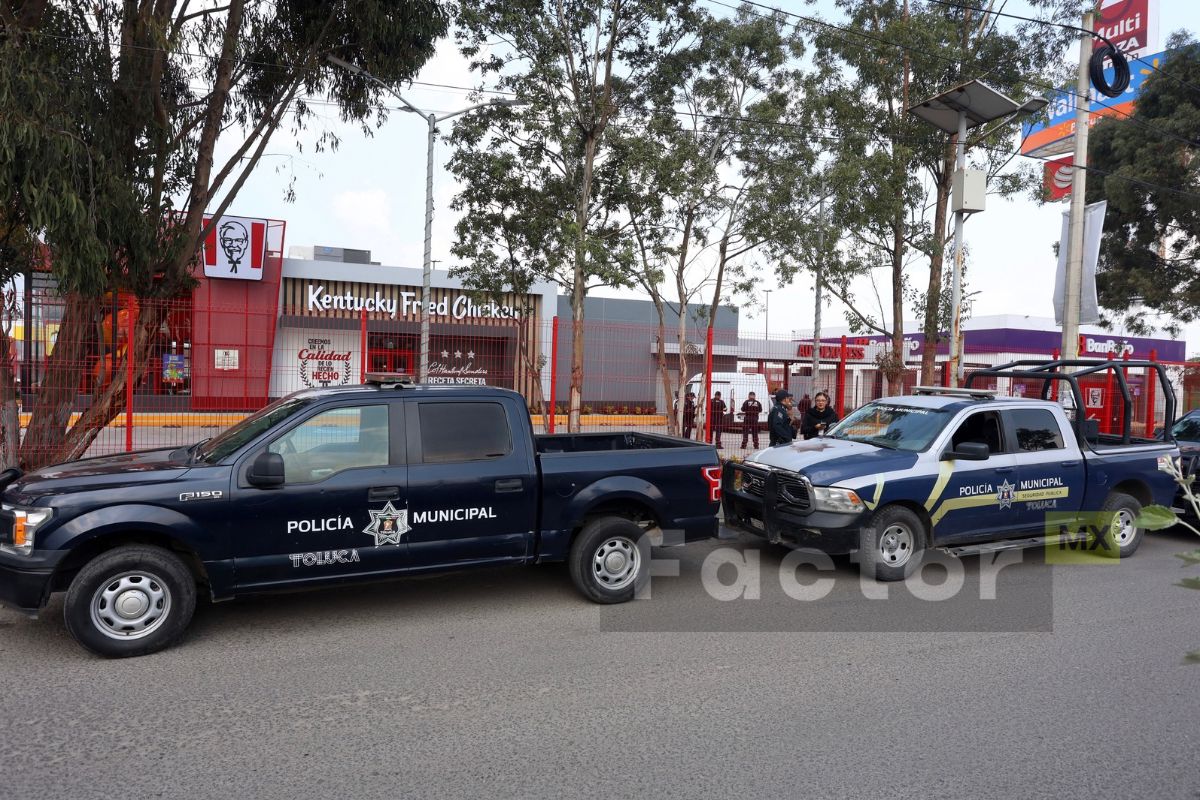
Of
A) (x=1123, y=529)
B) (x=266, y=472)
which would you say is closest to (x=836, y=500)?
(x=1123, y=529)

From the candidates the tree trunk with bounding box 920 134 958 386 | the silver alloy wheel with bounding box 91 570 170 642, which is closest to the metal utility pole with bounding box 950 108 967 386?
the tree trunk with bounding box 920 134 958 386

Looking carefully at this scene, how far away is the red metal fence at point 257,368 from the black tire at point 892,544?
617 cm

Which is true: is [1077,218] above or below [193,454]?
above

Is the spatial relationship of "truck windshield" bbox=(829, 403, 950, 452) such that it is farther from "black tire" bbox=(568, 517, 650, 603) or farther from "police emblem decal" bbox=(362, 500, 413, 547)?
"police emblem decal" bbox=(362, 500, 413, 547)

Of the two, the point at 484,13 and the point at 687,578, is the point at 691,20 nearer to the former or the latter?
the point at 484,13

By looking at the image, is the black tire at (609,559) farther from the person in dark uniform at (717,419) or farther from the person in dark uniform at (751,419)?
the person in dark uniform at (751,419)

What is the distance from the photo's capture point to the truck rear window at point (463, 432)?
6.38 meters

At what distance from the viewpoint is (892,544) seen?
7.73 metres

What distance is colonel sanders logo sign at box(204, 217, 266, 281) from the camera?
25.7 meters

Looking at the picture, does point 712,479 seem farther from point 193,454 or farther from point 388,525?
point 193,454

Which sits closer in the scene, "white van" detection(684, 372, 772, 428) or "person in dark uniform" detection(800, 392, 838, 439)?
"person in dark uniform" detection(800, 392, 838, 439)

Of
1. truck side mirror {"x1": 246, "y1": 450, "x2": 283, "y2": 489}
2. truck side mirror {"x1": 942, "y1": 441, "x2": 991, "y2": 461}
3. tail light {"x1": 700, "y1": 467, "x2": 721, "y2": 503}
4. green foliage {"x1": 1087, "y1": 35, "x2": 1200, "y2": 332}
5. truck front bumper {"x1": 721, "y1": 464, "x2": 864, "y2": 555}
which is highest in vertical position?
green foliage {"x1": 1087, "y1": 35, "x2": 1200, "y2": 332}

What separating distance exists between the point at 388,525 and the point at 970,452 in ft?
17.5

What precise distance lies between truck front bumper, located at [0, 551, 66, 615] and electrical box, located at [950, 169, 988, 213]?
12.4 meters
